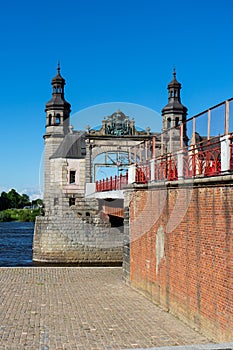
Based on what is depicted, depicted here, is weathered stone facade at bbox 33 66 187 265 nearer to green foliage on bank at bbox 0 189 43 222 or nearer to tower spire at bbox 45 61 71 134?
tower spire at bbox 45 61 71 134

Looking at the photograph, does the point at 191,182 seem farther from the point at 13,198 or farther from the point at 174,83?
the point at 13,198

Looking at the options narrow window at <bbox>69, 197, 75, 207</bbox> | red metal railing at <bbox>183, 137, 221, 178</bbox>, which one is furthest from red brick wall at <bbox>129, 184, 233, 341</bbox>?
narrow window at <bbox>69, 197, 75, 207</bbox>

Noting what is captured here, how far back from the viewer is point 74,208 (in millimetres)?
36219

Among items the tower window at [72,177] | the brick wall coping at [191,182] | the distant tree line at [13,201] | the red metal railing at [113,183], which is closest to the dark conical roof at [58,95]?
the tower window at [72,177]

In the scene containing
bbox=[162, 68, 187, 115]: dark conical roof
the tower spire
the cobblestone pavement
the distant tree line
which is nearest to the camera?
the cobblestone pavement

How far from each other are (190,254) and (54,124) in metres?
31.4

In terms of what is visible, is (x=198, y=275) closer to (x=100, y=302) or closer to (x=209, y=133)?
(x=209, y=133)

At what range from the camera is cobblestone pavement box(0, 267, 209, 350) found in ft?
34.4

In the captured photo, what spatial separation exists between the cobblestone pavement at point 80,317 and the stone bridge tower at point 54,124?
22084 mm

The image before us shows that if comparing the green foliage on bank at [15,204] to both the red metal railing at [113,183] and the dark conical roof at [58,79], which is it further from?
the red metal railing at [113,183]

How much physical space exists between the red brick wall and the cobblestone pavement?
0.48m

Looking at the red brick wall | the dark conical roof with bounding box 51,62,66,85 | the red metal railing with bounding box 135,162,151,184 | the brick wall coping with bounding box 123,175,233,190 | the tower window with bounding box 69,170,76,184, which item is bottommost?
the red brick wall

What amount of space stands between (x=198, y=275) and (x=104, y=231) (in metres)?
22.7

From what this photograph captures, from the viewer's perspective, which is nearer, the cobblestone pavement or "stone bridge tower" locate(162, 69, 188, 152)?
the cobblestone pavement
